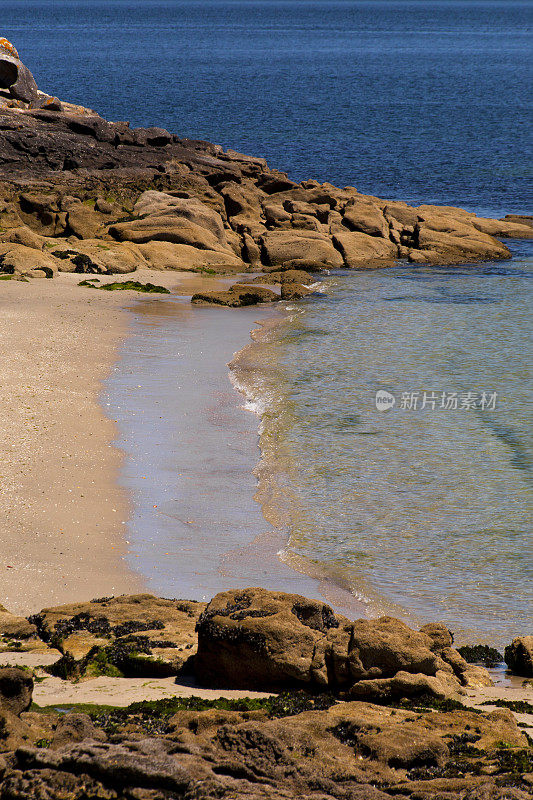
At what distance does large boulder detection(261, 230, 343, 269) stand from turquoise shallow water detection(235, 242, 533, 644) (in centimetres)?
509

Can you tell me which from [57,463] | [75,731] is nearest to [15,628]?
[75,731]

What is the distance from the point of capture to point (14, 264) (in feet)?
85.8

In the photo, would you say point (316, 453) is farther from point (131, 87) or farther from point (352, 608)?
point (131, 87)

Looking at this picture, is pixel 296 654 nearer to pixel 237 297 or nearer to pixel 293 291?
pixel 237 297

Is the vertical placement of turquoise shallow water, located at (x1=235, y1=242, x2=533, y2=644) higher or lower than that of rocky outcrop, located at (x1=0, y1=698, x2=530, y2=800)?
lower

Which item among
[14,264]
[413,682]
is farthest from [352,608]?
[14,264]

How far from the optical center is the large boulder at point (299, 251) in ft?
101

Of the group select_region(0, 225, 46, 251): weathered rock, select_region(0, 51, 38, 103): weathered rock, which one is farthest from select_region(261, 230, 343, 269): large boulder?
select_region(0, 51, 38, 103): weathered rock

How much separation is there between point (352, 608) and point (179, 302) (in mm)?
16742

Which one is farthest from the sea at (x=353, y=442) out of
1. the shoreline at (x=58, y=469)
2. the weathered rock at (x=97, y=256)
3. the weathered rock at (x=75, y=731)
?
the weathered rock at (x=75, y=731)

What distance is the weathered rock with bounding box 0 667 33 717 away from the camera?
19.7ft

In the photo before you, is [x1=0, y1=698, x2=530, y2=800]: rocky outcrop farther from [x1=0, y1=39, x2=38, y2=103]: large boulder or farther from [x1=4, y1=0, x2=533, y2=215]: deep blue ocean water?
[x1=4, y1=0, x2=533, y2=215]: deep blue ocean water

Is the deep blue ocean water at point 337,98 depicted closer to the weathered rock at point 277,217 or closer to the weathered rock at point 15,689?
the weathered rock at point 277,217

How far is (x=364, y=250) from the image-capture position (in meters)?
32.5
